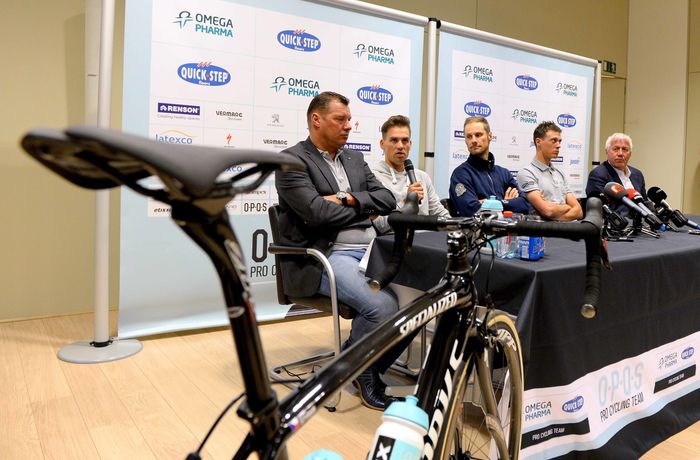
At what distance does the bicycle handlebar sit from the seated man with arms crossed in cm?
212

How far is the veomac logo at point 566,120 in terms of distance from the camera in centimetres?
484

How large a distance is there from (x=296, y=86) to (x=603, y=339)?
2389 mm

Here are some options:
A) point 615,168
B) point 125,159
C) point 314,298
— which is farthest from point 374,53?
point 125,159

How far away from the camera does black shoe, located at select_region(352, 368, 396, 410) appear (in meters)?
2.17

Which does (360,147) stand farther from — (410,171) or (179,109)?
(179,109)

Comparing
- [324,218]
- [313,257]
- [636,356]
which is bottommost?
[636,356]

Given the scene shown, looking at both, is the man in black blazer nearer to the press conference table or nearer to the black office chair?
the press conference table

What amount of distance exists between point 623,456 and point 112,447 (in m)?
1.70

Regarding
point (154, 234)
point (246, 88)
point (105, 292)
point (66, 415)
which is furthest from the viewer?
point (246, 88)

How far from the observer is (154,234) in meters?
2.98

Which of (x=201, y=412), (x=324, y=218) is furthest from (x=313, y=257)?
(x=201, y=412)

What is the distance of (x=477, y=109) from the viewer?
13.8ft

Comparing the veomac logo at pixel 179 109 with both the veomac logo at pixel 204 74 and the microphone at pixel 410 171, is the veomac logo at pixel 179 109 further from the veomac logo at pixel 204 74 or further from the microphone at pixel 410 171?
the microphone at pixel 410 171

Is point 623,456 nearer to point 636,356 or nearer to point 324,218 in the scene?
point 636,356
